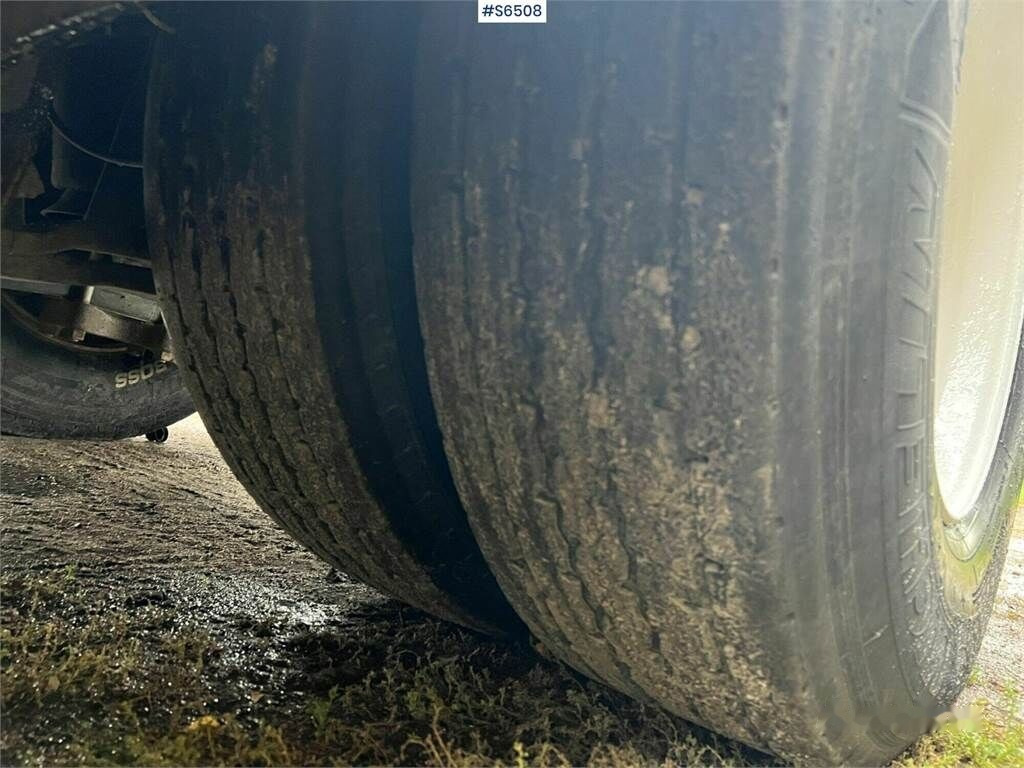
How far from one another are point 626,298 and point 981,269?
1.03 meters

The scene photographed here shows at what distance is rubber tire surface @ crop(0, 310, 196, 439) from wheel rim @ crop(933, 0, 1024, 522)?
5.38 feet

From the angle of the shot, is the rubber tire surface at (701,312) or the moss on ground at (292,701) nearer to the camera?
the rubber tire surface at (701,312)

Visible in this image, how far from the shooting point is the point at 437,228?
2.80ft

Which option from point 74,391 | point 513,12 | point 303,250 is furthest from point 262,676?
point 74,391

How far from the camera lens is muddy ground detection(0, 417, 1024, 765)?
1058mm

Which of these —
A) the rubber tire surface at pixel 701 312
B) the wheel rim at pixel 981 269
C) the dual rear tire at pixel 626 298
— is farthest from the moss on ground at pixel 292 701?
the wheel rim at pixel 981 269

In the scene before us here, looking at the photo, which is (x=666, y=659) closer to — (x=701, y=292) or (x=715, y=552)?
(x=715, y=552)

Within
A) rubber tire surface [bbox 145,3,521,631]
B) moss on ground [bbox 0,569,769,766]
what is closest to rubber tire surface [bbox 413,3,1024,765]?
rubber tire surface [bbox 145,3,521,631]

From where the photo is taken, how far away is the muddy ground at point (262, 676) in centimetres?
106

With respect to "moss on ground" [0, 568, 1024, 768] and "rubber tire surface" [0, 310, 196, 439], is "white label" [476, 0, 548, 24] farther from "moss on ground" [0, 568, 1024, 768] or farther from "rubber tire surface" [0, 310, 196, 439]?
"rubber tire surface" [0, 310, 196, 439]

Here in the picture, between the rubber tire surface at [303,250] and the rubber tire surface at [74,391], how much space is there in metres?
1.04

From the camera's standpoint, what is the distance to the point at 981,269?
1.50 m

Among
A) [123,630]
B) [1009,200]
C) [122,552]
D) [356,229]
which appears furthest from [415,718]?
[1009,200]

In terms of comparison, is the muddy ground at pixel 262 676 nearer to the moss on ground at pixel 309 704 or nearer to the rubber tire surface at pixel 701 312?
the moss on ground at pixel 309 704
